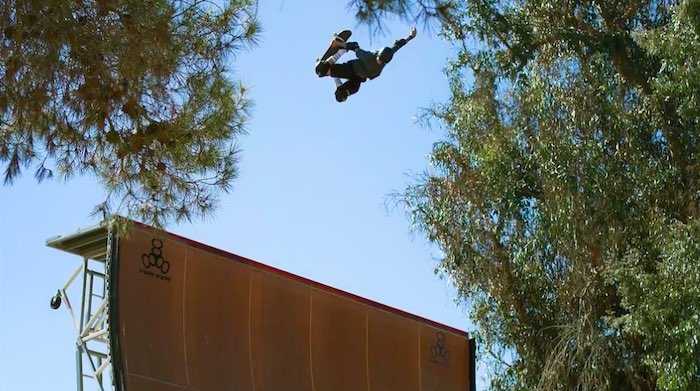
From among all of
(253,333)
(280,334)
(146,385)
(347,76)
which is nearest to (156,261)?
(146,385)

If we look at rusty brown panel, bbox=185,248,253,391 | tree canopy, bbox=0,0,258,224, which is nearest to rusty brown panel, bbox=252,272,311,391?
rusty brown panel, bbox=185,248,253,391

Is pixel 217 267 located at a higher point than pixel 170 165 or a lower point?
higher

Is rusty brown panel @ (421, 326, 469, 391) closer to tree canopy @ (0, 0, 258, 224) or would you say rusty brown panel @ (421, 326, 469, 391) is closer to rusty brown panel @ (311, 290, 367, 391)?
rusty brown panel @ (311, 290, 367, 391)

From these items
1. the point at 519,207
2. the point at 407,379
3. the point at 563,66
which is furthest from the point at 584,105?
the point at 407,379

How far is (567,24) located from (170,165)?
8.23 m

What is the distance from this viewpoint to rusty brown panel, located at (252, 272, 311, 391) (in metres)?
15.2

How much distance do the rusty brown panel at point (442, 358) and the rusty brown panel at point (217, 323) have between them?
3607 millimetres

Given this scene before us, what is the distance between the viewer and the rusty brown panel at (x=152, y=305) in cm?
1336

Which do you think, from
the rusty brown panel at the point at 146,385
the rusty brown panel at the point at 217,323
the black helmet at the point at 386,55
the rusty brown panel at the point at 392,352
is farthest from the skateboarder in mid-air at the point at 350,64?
the rusty brown panel at the point at 392,352

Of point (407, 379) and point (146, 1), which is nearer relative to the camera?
point (146, 1)

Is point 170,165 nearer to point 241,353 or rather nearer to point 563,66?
point 241,353

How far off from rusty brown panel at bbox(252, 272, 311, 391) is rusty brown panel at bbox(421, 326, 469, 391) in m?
2.53

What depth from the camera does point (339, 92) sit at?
7.75 meters

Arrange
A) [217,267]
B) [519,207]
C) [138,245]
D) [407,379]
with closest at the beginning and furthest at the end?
[138,245] < [217,267] < [519,207] < [407,379]
